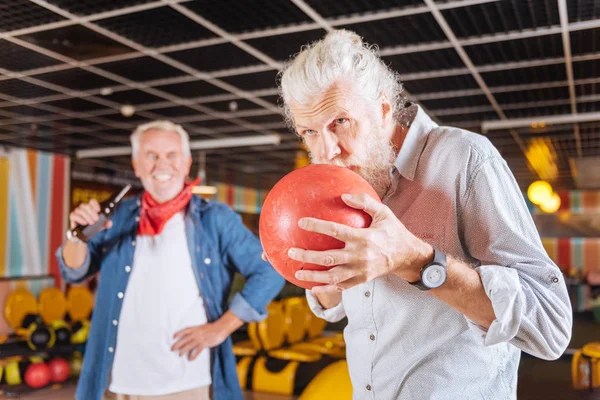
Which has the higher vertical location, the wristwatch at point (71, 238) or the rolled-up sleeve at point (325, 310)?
the wristwatch at point (71, 238)

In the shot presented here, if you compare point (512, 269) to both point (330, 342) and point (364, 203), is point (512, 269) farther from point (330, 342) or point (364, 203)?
point (330, 342)

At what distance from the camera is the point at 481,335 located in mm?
1338

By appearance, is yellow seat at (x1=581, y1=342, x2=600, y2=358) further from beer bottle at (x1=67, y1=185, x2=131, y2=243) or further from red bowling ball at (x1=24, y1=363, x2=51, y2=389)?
red bowling ball at (x1=24, y1=363, x2=51, y2=389)

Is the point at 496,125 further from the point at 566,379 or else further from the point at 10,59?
the point at 10,59

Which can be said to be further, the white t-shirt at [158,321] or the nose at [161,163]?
the nose at [161,163]

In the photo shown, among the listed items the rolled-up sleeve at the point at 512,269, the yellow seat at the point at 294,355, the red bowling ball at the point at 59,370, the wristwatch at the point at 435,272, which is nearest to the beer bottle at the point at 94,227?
the rolled-up sleeve at the point at 512,269

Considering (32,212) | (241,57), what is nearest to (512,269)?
(241,57)

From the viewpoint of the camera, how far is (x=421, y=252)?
3.86 ft

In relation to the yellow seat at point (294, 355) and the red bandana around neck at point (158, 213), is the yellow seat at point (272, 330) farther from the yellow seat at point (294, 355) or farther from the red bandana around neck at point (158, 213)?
the red bandana around neck at point (158, 213)

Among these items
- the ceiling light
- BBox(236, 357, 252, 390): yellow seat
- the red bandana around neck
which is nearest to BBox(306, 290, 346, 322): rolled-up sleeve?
the red bandana around neck

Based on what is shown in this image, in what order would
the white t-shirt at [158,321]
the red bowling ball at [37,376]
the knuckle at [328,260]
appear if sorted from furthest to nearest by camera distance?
the red bowling ball at [37,376]
the white t-shirt at [158,321]
the knuckle at [328,260]

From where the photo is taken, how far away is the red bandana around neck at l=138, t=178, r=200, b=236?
3.00 meters

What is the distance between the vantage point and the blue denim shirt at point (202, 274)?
2924 mm

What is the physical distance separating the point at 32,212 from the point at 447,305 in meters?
10.8
